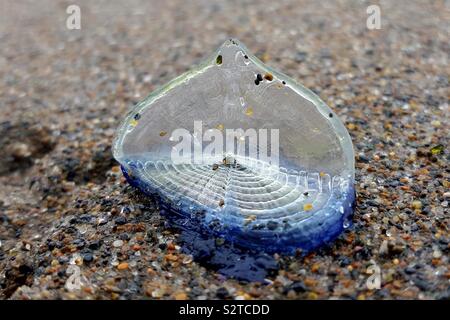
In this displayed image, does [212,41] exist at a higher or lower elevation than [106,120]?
higher

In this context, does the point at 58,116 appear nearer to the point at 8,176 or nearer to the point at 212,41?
the point at 8,176

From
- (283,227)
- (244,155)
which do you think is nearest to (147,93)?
(244,155)

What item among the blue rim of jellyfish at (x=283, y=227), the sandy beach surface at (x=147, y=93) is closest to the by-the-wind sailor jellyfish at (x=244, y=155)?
the blue rim of jellyfish at (x=283, y=227)

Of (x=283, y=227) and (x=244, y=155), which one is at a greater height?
(x=244, y=155)

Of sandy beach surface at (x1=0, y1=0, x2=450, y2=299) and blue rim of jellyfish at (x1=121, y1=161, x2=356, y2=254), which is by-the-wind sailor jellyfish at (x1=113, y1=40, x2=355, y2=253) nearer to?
blue rim of jellyfish at (x1=121, y1=161, x2=356, y2=254)

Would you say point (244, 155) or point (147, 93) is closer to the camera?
point (244, 155)

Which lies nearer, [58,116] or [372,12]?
[58,116]

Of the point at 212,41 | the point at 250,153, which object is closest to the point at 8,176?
the point at 250,153

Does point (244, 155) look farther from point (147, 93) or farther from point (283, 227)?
point (147, 93)

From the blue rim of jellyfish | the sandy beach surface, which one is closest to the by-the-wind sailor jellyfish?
the blue rim of jellyfish
